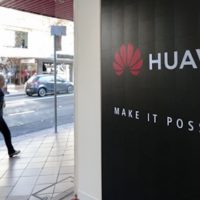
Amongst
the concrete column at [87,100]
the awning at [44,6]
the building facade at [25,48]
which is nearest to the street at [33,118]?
the awning at [44,6]

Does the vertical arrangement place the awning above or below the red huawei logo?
above

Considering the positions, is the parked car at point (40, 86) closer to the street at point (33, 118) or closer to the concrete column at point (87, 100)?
the street at point (33, 118)

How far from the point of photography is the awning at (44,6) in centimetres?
567

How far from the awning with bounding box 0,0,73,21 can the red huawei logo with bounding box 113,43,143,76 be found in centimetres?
344

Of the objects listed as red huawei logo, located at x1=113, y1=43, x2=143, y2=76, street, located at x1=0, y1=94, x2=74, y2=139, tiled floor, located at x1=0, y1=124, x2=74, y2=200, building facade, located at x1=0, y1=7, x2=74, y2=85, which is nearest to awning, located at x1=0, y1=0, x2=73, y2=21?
tiled floor, located at x1=0, y1=124, x2=74, y2=200

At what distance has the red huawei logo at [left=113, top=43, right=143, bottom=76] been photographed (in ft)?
8.14

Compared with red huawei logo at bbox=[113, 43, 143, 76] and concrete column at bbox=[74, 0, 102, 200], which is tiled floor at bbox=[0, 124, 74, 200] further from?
red huawei logo at bbox=[113, 43, 143, 76]

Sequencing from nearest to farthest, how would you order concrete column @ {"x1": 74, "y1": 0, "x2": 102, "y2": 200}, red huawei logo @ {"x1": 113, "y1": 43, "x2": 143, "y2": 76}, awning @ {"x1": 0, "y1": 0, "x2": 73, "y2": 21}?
1. red huawei logo @ {"x1": 113, "y1": 43, "x2": 143, "y2": 76}
2. concrete column @ {"x1": 74, "y1": 0, "x2": 102, "y2": 200}
3. awning @ {"x1": 0, "y1": 0, "x2": 73, "y2": 21}

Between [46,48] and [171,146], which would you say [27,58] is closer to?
[46,48]

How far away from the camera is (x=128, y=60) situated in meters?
2.56

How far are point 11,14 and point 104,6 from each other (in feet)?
57.9

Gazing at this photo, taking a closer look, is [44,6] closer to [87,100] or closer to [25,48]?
[87,100]

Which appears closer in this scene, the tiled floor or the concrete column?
the concrete column

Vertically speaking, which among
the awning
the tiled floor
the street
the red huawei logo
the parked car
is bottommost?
the tiled floor
